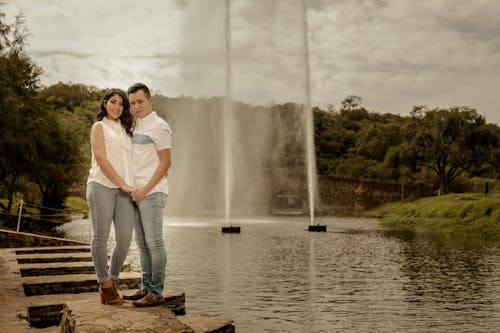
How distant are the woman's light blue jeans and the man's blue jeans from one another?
14cm

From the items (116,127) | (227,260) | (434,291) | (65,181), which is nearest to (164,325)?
(116,127)

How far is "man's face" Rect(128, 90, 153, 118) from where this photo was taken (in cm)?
553

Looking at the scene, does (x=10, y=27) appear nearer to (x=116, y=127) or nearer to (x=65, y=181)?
(x=65, y=181)

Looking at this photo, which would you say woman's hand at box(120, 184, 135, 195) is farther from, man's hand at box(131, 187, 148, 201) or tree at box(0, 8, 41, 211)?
tree at box(0, 8, 41, 211)

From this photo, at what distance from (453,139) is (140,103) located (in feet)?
163

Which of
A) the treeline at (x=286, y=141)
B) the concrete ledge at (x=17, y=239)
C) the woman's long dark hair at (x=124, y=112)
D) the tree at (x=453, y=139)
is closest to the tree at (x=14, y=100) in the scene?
the treeline at (x=286, y=141)

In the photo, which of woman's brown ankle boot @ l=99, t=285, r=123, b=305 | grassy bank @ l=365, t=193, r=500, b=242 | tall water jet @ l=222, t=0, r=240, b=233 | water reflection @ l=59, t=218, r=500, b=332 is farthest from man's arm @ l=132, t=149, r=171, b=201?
tall water jet @ l=222, t=0, r=240, b=233

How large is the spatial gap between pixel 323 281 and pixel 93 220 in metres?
8.79

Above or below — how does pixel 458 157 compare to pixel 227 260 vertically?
above

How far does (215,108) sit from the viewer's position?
38031 mm

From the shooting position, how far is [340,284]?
12.8 m

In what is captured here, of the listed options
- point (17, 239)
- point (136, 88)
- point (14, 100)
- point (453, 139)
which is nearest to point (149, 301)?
point (136, 88)

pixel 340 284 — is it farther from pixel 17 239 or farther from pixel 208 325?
pixel 17 239

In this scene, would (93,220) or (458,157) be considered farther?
(458,157)
